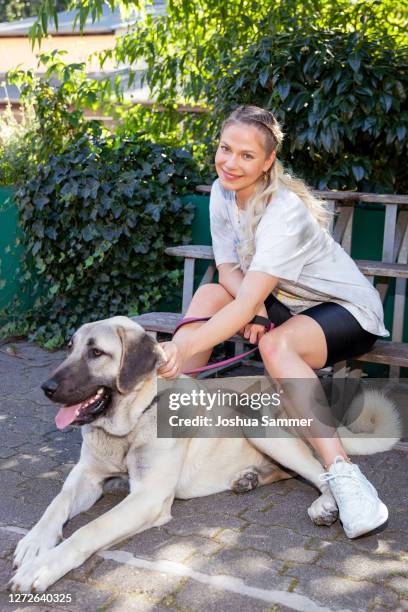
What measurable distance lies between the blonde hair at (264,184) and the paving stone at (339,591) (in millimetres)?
1627

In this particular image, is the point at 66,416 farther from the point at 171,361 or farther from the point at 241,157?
the point at 241,157

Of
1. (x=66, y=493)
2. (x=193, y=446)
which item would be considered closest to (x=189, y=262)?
(x=193, y=446)

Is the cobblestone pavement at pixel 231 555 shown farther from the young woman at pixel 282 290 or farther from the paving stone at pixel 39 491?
the young woman at pixel 282 290

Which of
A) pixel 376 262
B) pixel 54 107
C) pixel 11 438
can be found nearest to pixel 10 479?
pixel 11 438

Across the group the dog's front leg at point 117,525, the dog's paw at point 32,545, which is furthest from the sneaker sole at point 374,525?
the dog's paw at point 32,545

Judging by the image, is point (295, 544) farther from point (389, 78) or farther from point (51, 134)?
point (51, 134)

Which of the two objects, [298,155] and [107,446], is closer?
[107,446]

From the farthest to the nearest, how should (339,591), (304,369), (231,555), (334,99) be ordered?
(334,99), (304,369), (231,555), (339,591)

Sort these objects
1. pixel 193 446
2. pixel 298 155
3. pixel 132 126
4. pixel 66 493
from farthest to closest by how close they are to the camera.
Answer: pixel 132 126 → pixel 298 155 → pixel 193 446 → pixel 66 493

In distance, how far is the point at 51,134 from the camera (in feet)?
22.2

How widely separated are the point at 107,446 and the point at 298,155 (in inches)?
129

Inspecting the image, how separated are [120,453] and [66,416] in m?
0.32

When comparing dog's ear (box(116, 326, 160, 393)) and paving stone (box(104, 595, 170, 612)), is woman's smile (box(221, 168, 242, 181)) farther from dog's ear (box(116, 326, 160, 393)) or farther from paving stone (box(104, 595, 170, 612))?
paving stone (box(104, 595, 170, 612))

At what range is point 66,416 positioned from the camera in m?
3.14
